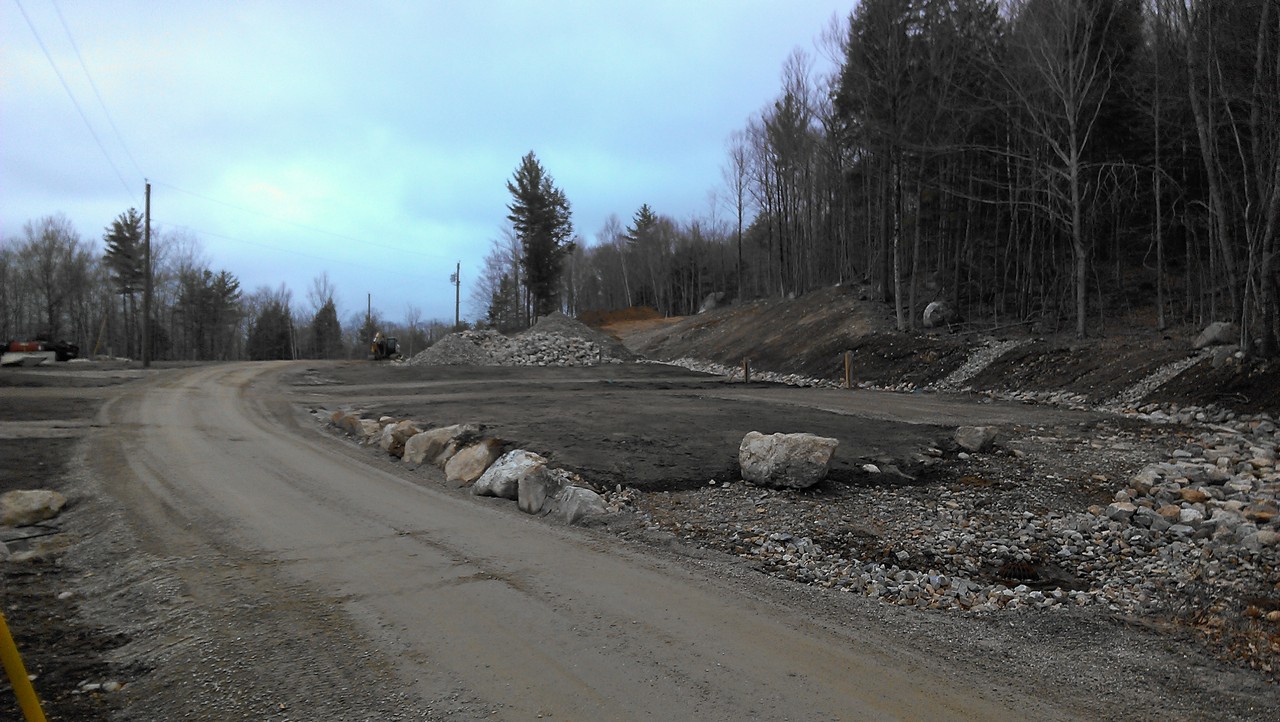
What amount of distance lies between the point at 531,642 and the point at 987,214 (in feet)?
95.6

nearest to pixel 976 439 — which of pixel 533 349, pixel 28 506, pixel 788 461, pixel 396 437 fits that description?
pixel 788 461

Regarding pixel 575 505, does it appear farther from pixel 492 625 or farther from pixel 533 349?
pixel 533 349

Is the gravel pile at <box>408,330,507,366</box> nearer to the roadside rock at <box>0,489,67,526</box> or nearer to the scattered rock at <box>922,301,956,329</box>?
the scattered rock at <box>922,301,956,329</box>

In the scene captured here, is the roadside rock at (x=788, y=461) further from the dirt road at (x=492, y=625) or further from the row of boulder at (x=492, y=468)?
the dirt road at (x=492, y=625)

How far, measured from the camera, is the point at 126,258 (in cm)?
5169

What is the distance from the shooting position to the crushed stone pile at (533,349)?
33.4 m

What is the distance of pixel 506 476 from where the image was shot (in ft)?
26.3

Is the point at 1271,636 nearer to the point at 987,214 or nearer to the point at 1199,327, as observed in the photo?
the point at 1199,327

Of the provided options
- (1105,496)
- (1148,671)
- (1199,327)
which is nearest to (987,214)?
(1199,327)

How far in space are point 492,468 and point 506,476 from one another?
16.0 inches

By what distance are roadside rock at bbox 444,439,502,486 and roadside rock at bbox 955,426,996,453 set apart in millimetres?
6718

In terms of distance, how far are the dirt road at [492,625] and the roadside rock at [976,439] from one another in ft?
20.3

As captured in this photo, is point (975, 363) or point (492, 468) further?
point (975, 363)

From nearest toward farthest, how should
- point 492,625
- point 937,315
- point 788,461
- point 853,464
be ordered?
point 492,625 < point 788,461 < point 853,464 < point 937,315
